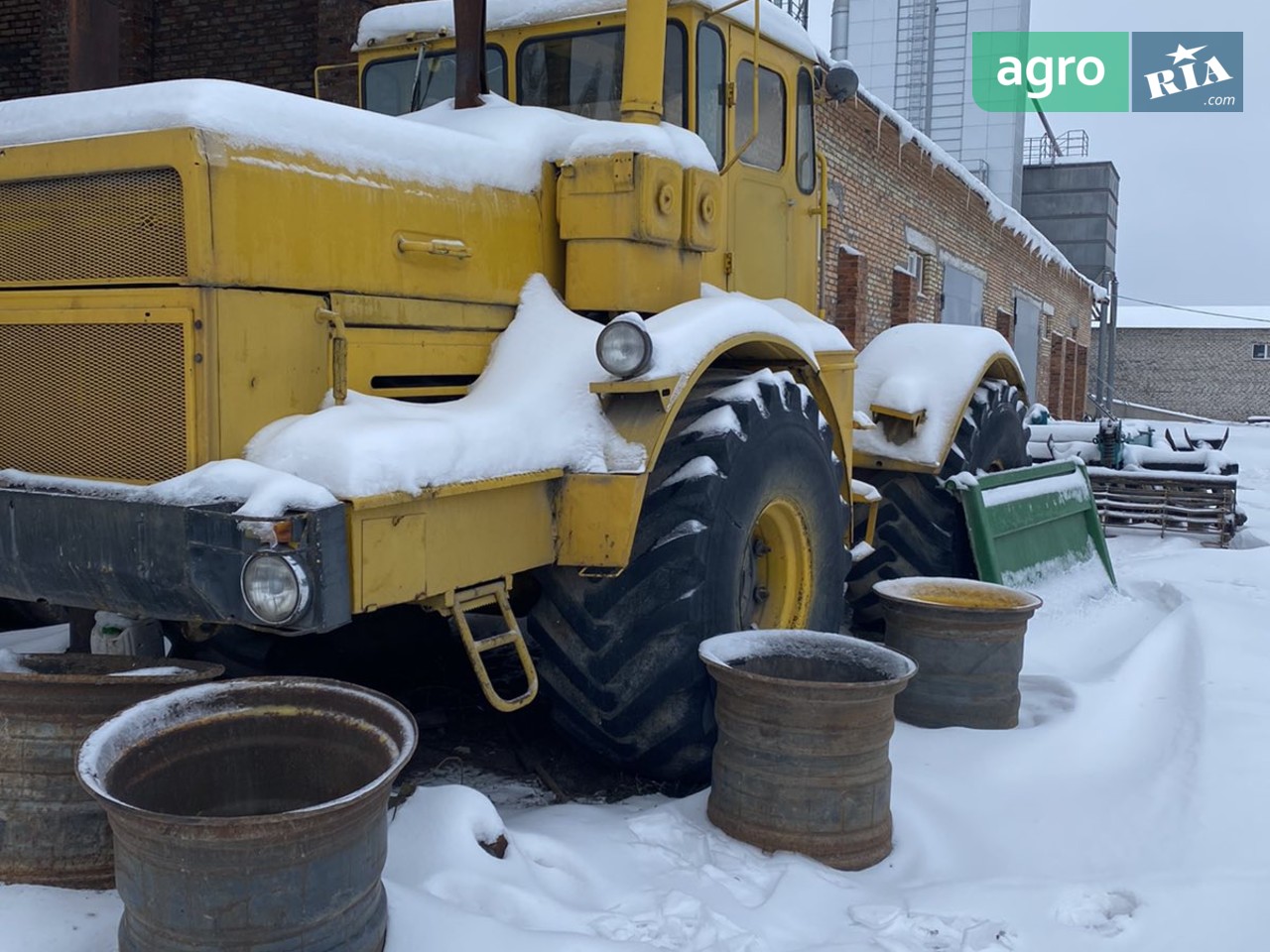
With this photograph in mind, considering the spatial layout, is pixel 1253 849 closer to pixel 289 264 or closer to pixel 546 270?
pixel 546 270

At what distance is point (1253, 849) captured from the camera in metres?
3.47

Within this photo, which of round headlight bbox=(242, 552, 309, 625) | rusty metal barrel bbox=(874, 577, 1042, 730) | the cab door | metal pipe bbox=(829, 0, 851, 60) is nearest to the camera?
round headlight bbox=(242, 552, 309, 625)

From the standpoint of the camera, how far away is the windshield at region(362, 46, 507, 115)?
4.73 metres

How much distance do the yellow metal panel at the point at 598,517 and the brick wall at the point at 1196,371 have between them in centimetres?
4067

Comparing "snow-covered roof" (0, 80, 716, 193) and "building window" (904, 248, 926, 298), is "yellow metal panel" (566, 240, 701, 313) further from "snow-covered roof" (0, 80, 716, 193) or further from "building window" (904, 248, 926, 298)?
"building window" (904, 248, 926, 298)

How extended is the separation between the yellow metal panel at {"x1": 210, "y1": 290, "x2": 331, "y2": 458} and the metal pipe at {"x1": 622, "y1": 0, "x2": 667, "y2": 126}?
1.43 m

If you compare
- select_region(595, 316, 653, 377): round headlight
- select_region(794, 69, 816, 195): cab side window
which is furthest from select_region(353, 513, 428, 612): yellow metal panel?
select_region(794, 69, 816, 195): cab side window

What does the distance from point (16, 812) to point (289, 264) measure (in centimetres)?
150

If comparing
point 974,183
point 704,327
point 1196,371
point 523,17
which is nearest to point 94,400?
point 704,327

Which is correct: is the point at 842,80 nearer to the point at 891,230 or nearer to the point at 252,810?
the point at 252,810

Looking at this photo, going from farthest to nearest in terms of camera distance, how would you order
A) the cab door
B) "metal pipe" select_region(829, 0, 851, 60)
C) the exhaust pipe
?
"metal pipe" select_region(829, 0, 851, 60) < the cab door < the exhaust pipe

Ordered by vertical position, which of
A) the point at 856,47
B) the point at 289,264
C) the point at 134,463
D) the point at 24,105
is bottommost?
the point at 134,463

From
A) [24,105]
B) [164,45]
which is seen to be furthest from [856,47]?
[24,105]

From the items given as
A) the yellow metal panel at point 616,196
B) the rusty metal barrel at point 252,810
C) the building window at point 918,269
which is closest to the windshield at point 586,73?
the yellow metal panel at point 616,196
